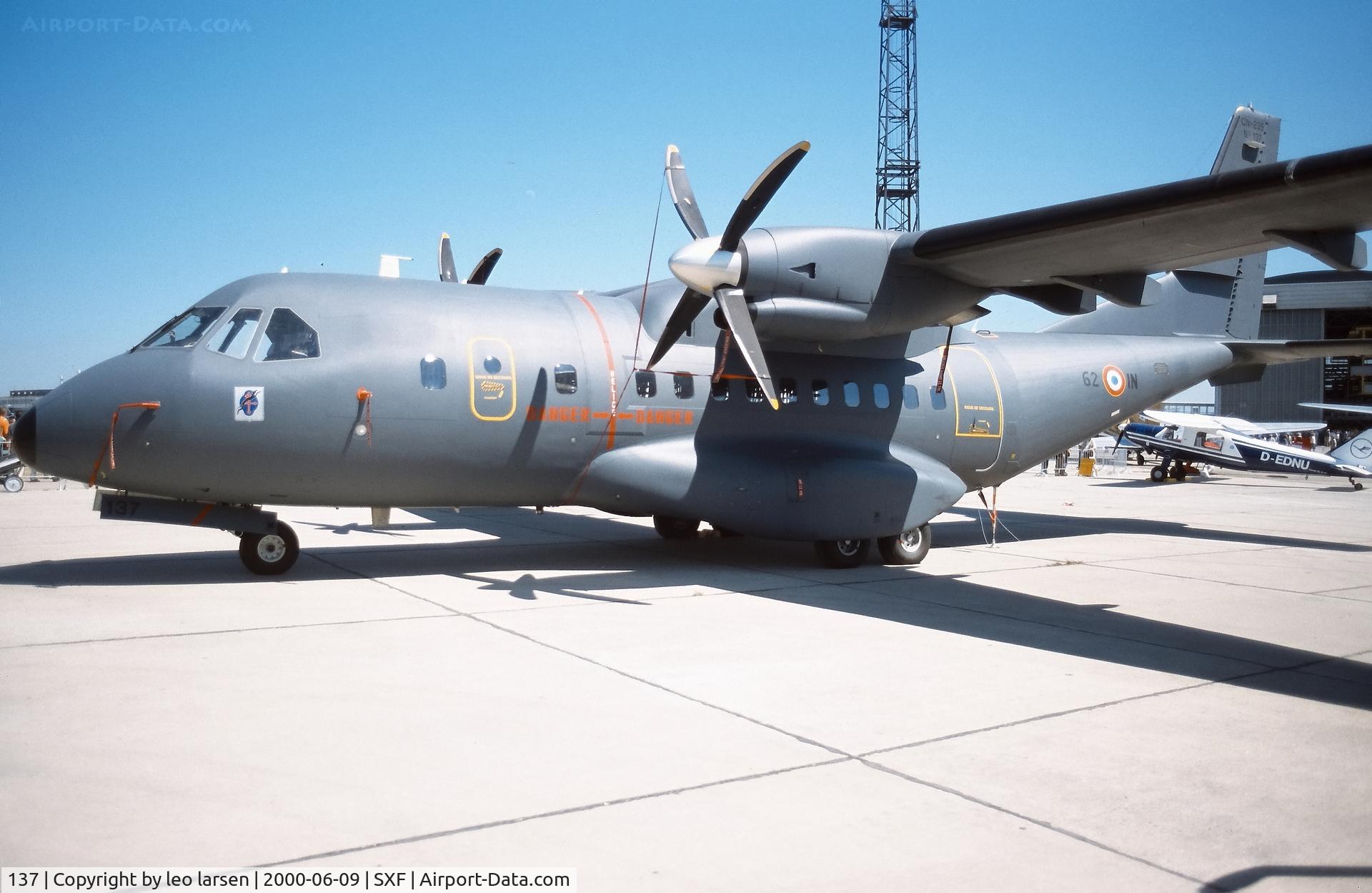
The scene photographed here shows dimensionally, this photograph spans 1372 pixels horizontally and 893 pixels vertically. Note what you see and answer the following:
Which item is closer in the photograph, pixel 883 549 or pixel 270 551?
pixel 270 551

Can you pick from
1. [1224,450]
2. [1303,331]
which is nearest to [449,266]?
[1224,450]

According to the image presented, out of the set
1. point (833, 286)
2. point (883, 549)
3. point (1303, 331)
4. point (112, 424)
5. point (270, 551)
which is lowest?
point (883, 549)

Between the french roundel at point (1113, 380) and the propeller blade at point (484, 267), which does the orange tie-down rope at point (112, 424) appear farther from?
the french roundel at point (1113, 380)

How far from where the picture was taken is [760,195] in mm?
9883

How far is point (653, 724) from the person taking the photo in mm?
5641

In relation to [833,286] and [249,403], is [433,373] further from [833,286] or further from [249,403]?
[833,286]

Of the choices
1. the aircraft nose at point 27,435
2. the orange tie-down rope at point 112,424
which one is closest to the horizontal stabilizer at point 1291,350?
the orange tie-down rope at point 112,424

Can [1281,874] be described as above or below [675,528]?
below

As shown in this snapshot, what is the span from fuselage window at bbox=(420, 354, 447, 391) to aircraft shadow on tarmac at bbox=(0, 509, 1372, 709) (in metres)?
2.15

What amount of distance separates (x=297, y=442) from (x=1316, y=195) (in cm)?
936

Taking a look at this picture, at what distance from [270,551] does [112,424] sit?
202cm

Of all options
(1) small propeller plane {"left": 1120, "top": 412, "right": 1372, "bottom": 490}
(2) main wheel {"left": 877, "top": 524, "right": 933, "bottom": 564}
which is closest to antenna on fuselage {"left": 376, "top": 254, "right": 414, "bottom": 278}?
(2) main wheel {"left": 877, "top": 524, "right": 933, "bottom": 564}

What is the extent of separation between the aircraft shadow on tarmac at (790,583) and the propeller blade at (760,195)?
3754 mm

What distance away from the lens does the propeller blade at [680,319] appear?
1080cm
